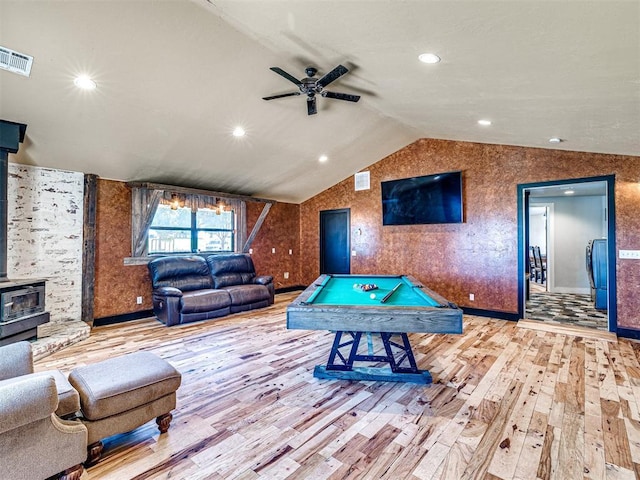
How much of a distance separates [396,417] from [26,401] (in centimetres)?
219

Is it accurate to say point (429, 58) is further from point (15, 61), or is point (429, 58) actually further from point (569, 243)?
point (569, 243)

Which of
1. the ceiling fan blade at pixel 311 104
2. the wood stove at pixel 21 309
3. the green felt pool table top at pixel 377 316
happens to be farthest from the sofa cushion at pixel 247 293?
the ceiling fan blade at pixel 311 104

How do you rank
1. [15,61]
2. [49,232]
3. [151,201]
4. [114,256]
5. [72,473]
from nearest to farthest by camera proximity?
[72,473]
[15,61]
[49,232]
[114,256]
[151,201]

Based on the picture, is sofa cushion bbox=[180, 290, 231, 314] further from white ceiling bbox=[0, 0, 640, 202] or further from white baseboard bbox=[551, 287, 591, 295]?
white baseboard bbox=[551, 287, 591, 295]

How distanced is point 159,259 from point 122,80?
2955 millimetres

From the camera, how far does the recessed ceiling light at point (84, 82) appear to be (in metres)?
2.98

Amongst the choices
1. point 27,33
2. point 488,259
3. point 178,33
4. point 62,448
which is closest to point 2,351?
point 62,448

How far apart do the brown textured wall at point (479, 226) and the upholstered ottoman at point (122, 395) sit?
4.93 metres

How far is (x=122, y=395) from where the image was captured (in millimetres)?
1881

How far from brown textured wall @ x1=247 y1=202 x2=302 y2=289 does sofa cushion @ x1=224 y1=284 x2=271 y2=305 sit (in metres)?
1.36

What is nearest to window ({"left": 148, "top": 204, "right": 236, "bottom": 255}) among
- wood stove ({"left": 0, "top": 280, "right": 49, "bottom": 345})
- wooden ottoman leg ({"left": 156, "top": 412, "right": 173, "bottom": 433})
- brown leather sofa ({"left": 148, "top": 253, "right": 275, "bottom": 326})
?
brown leather sofa ({"left": 148, "top": 253, "right": 275, "bottom": 326})

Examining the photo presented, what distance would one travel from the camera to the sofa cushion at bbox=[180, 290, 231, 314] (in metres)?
4.83

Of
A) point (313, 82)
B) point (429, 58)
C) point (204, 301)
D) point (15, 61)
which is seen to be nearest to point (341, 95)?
point (313, 82)

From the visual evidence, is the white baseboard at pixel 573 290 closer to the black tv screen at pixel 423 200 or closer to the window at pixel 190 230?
the black tv screen at pixel 423 200
